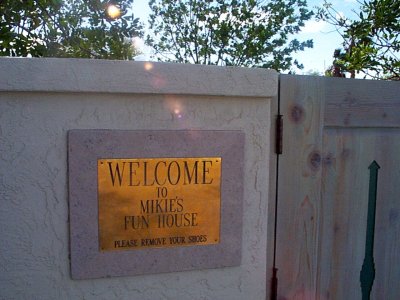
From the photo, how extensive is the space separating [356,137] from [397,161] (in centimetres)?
31

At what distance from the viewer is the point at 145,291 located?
5.62ft

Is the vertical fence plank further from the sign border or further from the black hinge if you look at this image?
the sign border

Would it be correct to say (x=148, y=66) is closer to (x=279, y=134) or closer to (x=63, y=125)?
(x=63, y=125)

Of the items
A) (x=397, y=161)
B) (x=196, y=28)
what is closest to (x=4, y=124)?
(x=397, y=161)

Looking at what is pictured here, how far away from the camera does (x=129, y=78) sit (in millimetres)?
1610

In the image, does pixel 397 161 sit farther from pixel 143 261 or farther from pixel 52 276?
pixel 52 276

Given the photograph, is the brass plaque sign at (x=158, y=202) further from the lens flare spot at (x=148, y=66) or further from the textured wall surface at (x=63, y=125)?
the lens flare spot at (x=148, y=66)

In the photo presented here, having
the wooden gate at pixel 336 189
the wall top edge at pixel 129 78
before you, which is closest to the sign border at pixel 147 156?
the wall top edge at pixel 129 78

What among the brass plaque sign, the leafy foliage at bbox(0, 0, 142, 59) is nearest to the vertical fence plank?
the brass plaque sign

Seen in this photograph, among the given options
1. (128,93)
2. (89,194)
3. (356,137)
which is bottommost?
(89,194)

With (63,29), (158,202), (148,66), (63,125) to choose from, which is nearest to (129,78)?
(148,66)

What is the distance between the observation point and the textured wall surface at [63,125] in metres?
1.55

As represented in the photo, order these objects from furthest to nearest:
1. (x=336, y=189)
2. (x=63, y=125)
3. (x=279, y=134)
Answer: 1. (x=336, y=189)
2. (x=279, y=134)
3. (x=63, y=125)

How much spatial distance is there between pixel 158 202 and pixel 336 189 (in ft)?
3.29
